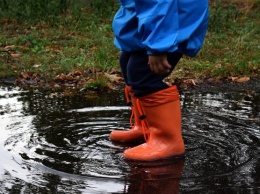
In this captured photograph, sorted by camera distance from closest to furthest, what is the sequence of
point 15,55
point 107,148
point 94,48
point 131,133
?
point 107,148 < point 131,133 < point 15,55 < point 94,48

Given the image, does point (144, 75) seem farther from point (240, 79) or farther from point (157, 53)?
point (240, 79)

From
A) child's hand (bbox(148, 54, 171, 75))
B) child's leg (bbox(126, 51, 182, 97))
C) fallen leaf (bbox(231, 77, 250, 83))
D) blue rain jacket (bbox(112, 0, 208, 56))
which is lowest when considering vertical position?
fallen leaf (bbox(231, 77, 250, 83))

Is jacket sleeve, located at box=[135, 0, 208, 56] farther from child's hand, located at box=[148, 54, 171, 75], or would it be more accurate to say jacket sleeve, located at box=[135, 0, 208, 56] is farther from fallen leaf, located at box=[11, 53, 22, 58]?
fallen leaf, located at box=[11, 53, 22, 58]

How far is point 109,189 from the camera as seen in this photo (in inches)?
116

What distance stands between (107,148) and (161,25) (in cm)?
89

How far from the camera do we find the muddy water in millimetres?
3023

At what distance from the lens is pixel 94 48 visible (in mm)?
7348

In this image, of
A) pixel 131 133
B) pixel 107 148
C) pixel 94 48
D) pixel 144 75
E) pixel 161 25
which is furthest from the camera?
pixel 94 48

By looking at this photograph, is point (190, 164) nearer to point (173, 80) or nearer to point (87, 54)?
point (173, 80)

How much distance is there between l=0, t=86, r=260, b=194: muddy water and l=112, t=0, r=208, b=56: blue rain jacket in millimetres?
641

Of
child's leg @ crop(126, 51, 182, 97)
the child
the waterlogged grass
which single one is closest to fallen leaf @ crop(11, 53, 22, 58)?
the waterlogged grass

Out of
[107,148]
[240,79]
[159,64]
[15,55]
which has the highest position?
[159,64]

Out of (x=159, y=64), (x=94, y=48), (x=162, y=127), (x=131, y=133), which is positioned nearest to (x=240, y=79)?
(x=94, y=48)

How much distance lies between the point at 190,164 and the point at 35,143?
1.00m
